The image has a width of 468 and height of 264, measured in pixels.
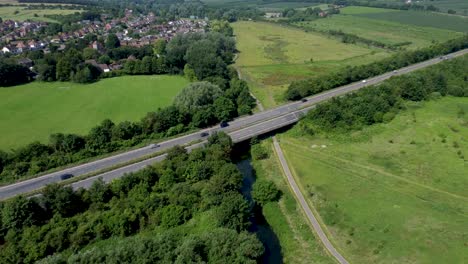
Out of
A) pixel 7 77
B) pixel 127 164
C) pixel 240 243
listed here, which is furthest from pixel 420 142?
pixel 7 77

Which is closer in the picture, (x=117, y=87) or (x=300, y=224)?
(x=300, y=224)

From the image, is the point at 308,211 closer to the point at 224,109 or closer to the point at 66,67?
the point at 224,109

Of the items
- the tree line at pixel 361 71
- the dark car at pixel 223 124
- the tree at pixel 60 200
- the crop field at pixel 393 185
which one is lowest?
the crop field at pixel 393 185

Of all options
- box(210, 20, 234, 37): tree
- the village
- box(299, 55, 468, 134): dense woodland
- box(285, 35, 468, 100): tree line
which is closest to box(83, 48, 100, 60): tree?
the village

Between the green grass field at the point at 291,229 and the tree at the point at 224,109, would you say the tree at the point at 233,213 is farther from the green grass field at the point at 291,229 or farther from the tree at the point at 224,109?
the tree at the point at 224,109

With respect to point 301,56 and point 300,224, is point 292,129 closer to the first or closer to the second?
point 300,224

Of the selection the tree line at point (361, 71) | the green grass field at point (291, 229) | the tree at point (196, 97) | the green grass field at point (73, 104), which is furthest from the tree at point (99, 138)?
the tree line at point (361, 71)

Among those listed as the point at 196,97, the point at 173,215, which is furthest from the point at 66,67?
the point at 173,215
